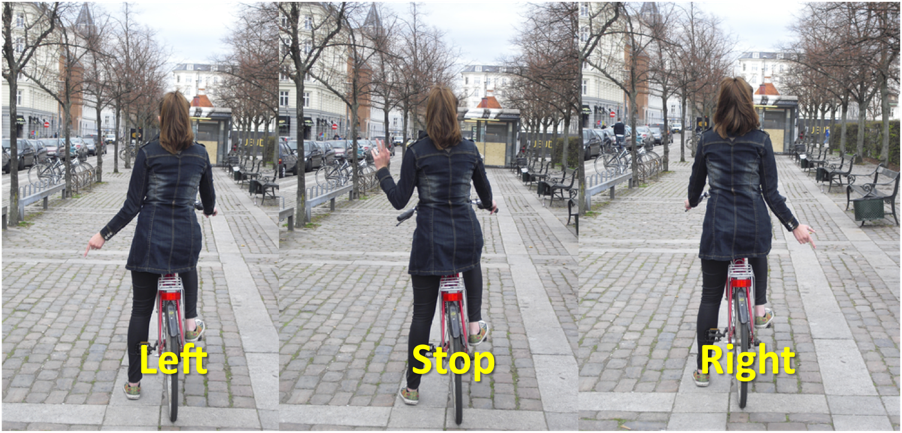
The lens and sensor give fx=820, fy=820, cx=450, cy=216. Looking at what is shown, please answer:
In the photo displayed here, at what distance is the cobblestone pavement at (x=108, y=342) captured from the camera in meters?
→ 4.36

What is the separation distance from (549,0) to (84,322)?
12183 millimetres

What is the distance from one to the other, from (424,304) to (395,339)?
162 centimetres

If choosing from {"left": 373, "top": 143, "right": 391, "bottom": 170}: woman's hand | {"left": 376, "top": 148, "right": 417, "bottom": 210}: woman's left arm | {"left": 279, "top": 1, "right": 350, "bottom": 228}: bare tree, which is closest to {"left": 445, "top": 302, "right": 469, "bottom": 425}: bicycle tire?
{"left": 376, "top": 148, "right": 417, "bottom": 210}: woman's left arm

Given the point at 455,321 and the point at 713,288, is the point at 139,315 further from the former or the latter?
the point at 713,288

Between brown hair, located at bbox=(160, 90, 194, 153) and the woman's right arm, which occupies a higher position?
brown hair, located at bbox=(160, 90, 194, 153)

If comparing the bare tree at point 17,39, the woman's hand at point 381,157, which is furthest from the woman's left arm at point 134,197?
the bare tree at point 17,39

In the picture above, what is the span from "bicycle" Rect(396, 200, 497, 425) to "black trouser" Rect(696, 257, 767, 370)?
137 cm

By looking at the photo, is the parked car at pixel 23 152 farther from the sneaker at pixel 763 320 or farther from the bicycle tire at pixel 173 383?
the sneaker at pixel 763 320

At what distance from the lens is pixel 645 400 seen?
4590 millimetres

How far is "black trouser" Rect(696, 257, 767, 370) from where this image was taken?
4594 millimetres

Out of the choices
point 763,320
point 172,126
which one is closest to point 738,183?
point 763,320

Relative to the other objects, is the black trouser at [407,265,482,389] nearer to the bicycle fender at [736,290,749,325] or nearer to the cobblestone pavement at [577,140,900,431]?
the cobblestone pavement at [577,140,900,431]

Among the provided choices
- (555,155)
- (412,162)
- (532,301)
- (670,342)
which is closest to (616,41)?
(555,155)

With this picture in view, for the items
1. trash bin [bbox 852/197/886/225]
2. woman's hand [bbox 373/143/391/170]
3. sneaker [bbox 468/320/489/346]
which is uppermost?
woman's hand [bbox 373/143/391/170]
